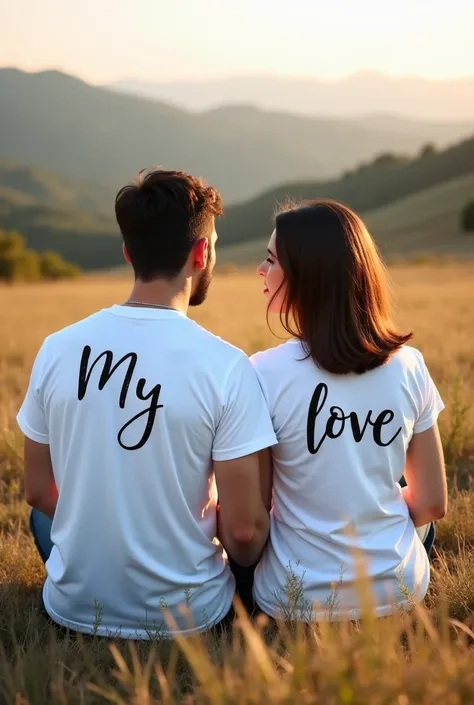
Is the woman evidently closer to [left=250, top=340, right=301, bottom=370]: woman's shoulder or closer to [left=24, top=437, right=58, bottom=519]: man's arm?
[left=250, top=340, right=301, bottom=370]: woman's shoulder

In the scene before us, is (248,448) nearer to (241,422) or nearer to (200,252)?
(241,422)

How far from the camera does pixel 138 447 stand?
2.48 m

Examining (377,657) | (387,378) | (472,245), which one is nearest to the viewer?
(377,657)

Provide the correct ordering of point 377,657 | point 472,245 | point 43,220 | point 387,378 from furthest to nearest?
point 43,220 < point 472,245 < point 387,378 < point 377,657

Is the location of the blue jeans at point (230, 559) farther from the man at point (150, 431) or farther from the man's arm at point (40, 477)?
the man at point (150, 431)

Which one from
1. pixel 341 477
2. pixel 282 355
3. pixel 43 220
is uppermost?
pixel 282 355

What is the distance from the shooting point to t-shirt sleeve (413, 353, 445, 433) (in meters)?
2.71

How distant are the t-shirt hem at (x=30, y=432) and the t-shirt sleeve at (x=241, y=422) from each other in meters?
0.63

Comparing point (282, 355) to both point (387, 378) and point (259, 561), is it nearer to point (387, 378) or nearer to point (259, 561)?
point (387, 378)

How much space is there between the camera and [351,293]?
101 inches

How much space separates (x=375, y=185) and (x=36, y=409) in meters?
124

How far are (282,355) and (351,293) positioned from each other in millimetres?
312

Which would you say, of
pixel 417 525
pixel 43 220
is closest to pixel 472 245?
pixel 417 525

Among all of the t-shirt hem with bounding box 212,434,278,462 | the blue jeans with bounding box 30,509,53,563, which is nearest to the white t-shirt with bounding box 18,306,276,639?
the t-shirt hem with bounding box 212,434,278,462
